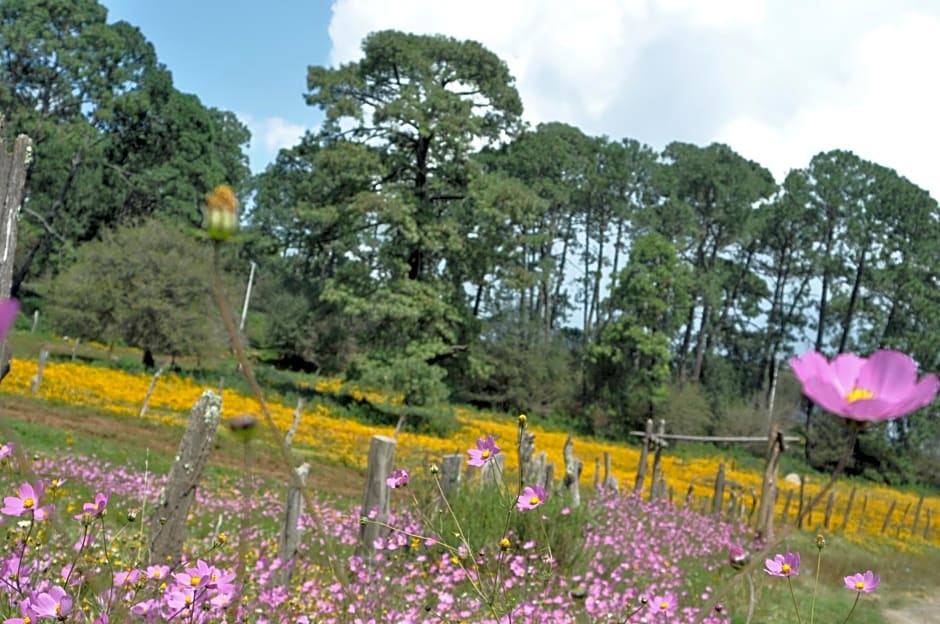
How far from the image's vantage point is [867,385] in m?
0.74

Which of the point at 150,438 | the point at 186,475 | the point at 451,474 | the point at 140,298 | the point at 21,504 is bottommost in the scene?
the point at 150,438

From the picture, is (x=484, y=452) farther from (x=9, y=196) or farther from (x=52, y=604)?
(x=9, y=196)

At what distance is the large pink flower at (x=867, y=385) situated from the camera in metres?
0.67

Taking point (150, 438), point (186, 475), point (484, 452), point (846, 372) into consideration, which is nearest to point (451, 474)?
point (186, 475)

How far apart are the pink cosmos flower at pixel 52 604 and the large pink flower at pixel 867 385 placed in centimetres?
99

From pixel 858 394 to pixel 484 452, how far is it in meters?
0.71

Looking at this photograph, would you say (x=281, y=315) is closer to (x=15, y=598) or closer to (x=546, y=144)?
(x=546, y=144)

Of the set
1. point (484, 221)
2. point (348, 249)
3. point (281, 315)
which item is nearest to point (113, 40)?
point (281, 315)

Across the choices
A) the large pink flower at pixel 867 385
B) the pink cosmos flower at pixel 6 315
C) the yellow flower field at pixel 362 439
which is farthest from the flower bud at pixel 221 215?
the yellow flower field at pixel 362 439

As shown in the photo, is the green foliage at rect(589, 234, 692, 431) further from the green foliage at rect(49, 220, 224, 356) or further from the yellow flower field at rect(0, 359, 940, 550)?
the green foliage at rect(49, 220, 224, 356)

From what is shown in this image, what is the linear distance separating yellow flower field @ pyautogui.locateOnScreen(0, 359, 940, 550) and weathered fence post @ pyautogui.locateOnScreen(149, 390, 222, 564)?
27.1 ft

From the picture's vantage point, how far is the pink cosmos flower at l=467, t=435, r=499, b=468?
1.32 meters

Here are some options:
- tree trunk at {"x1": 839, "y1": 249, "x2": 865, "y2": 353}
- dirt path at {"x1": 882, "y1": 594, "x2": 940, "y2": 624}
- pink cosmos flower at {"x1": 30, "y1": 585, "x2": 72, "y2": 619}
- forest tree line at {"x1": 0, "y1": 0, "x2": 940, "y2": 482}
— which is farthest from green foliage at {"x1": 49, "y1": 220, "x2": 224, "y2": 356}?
tree trunk at {"x1": 839, "y1": 249, "x2": 865, "y2": 353}

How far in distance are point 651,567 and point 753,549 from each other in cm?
225
